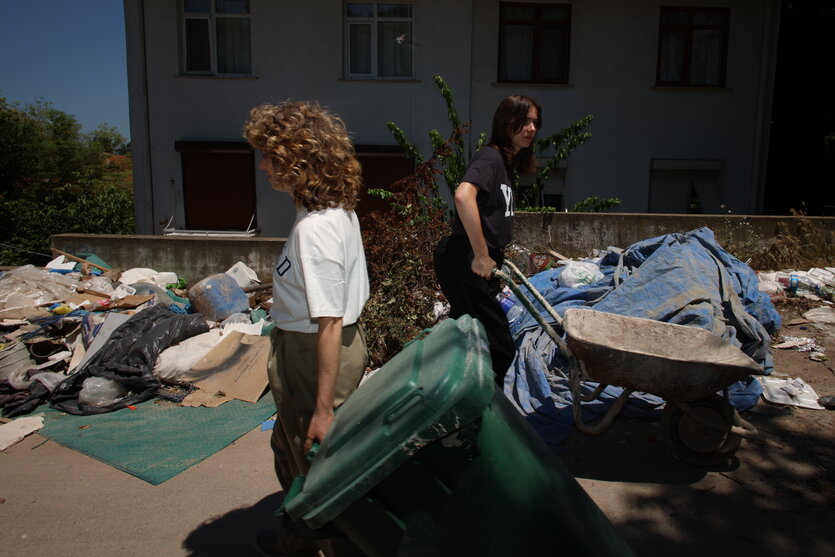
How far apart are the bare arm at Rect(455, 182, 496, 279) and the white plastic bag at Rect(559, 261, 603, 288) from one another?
2684 mm

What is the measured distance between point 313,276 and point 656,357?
2.00 meters

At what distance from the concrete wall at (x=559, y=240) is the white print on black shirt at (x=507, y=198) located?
12.6 ft

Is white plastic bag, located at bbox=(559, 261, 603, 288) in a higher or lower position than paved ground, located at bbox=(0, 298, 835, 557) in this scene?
higher

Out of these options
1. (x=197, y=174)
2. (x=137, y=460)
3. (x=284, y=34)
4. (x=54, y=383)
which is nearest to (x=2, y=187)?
(x=197, y=174)

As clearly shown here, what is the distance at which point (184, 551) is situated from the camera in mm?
2779

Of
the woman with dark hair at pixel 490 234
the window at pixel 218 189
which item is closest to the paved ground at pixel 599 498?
the woman with dark hair at pixel 490 234

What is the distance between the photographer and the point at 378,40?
1268 cm

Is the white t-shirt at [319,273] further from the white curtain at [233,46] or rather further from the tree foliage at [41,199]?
the tree foliage at [41,199]

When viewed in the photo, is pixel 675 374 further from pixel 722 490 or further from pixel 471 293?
pixel 471 293

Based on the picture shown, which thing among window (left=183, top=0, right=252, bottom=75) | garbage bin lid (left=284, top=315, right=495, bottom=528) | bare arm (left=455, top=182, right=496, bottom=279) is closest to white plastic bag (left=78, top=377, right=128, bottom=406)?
bare arm (left=455, top=182, right=496, bottom=279)

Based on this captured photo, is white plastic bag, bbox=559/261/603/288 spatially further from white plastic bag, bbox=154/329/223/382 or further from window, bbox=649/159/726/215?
window, bbox=649/159/726/215

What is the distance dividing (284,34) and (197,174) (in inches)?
135

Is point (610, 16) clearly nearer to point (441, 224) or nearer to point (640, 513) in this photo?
point (441, 224)

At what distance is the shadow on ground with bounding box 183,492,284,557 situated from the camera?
277cm
